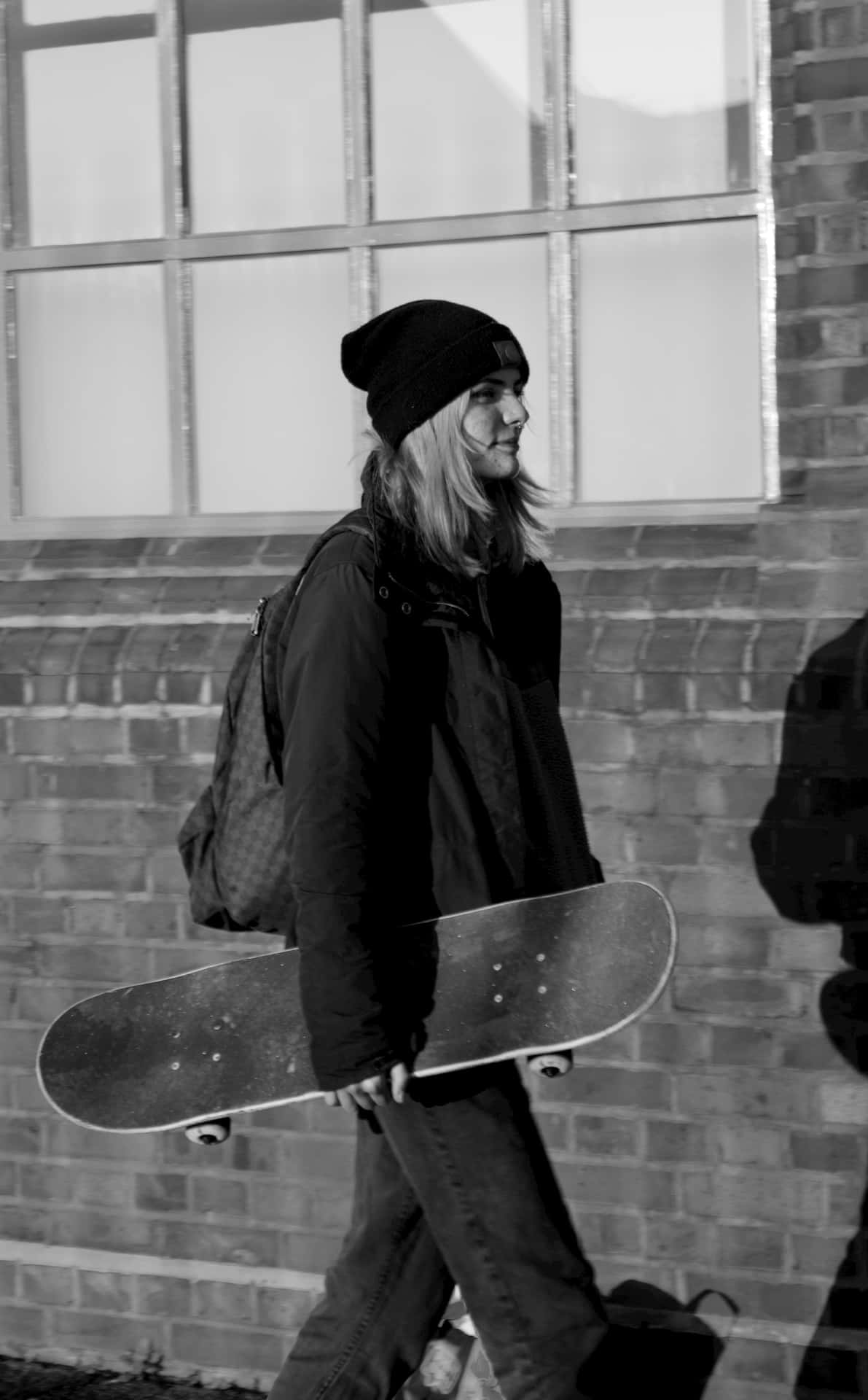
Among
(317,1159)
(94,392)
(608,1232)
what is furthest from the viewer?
(94,392)

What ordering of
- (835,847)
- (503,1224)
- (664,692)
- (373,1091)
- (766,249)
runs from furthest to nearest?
(766,249)
(664,692)
(835,847)
(503,1224)
(373,1091)

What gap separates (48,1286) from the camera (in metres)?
4.37

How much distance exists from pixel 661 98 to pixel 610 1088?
6.98ft

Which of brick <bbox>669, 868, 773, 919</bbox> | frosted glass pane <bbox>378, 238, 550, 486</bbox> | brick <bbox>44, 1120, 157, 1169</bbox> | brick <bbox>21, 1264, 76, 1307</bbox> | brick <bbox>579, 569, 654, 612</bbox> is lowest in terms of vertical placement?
brick <bbox>21, 1264, 76, 1307</bbox>

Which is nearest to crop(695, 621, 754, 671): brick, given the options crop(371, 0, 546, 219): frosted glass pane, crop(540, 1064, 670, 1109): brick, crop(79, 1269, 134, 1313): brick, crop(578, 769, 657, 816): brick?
crop(578, 769, 657, 816): brick

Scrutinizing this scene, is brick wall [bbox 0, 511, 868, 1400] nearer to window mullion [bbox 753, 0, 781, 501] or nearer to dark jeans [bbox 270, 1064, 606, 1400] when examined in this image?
window mullion [bbox 753, 0, 781, 501]

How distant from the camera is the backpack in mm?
2842

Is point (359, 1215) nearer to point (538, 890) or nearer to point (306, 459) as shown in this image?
point (538, 890)

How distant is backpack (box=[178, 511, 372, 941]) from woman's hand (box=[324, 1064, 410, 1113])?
319 mm

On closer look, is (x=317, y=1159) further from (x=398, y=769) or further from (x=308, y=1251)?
(x=398, y=769)

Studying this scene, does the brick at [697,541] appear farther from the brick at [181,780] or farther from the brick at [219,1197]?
the brick at [219,1197]

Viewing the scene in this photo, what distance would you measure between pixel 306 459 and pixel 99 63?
3.60ft

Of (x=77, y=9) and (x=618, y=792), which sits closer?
(x=618, y=792)

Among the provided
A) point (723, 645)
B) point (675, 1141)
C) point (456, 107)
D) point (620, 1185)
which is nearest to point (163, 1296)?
point (620, 1185)
